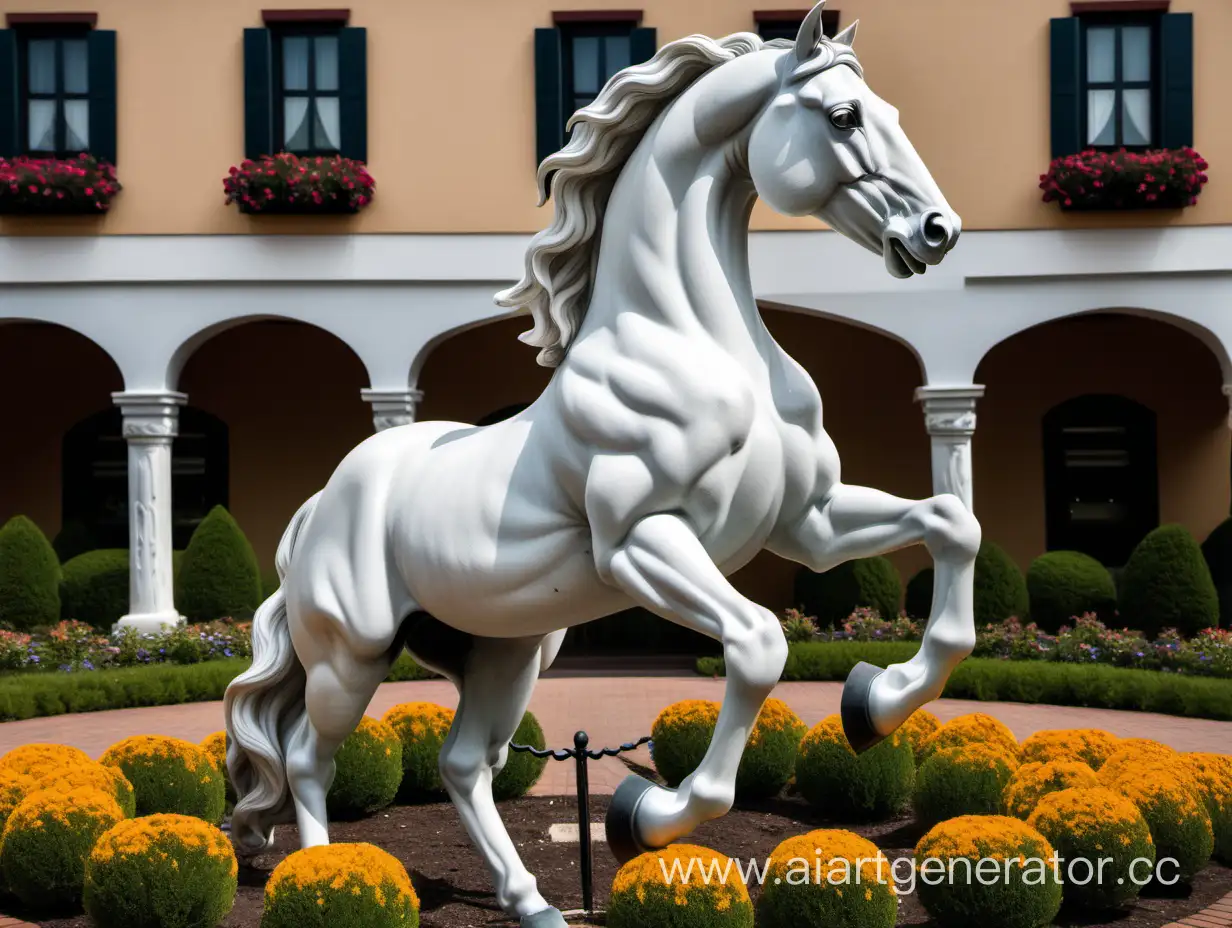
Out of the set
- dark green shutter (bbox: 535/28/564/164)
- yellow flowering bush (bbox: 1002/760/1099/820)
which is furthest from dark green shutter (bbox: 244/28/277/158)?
yellow flowering bush (bbox: 1002/760/1099/820)

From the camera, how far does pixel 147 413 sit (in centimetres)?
1298

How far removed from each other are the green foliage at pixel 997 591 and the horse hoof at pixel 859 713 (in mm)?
9343

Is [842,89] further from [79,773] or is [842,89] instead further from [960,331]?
[960,331]

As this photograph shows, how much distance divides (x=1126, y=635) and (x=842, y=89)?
960cm

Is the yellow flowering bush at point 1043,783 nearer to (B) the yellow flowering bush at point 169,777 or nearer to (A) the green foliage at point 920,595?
(B) the yellow flowering bush at point 169,777

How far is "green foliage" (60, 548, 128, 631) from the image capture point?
42.5ft

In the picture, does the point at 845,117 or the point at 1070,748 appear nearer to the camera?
the point at 845,117

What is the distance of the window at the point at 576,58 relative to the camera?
12.8 m

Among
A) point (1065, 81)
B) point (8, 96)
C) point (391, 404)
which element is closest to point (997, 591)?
point (1065, 81)

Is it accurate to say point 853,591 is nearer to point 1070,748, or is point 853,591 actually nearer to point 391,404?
point 391,404

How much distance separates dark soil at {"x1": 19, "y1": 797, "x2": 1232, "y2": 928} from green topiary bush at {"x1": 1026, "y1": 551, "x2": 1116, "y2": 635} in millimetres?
7293

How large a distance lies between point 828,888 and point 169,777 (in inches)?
116

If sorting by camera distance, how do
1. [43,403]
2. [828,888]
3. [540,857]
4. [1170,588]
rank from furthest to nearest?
[43,403] → [1170,588] → [540,857] → [828,888]

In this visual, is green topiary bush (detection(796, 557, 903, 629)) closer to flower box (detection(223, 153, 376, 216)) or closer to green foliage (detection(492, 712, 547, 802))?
flower box (detection(223, 153, 376, 216))
